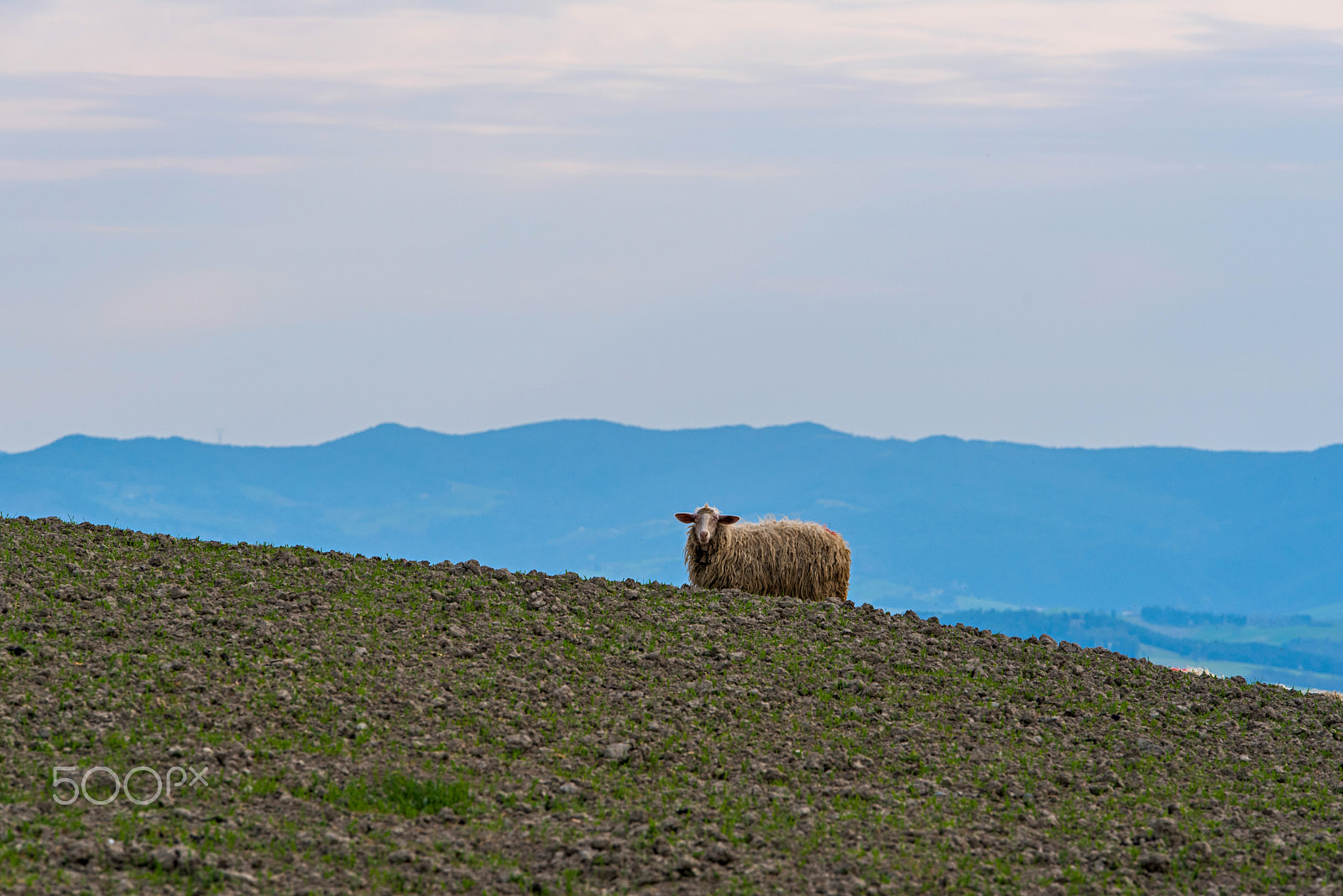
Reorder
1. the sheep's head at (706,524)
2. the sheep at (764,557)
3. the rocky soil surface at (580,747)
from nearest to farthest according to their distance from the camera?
1. the rocky soil surface at (580,747)
2. the sheep's head at (706,524)
3. the sheep at (764,557)

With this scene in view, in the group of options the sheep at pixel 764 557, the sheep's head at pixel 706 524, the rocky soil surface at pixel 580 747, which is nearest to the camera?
the rocky soil surface at pixel 580 747

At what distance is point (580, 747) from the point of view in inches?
526

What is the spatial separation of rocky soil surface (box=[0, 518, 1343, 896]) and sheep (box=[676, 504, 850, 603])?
384 cm

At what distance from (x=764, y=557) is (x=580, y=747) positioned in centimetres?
1065

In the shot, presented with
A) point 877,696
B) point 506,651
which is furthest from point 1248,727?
point 506,651

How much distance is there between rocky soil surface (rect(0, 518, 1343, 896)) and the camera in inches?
428

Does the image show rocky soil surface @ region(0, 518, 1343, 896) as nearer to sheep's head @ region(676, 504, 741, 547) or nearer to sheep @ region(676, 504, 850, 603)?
sheep's head @ region(676, 504, 741, 547)
